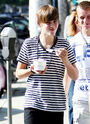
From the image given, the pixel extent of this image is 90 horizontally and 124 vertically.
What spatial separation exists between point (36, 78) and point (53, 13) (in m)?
0.51

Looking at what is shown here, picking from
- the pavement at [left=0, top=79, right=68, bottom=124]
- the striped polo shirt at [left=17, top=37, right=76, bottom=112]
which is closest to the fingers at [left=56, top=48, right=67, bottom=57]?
the striped polo shirt at [left=17, top=37, right=76, bottom=112]

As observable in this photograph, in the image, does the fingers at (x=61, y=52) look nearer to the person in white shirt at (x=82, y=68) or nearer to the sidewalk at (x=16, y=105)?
the person in white shirt at (x=82, y=68)

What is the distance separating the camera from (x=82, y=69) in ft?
12.5

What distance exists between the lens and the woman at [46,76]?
338 cm

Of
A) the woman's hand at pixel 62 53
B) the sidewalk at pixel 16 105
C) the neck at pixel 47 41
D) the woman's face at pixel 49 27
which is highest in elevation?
the woman's face at pixel 49 27

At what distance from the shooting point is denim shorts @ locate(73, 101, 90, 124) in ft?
12.4

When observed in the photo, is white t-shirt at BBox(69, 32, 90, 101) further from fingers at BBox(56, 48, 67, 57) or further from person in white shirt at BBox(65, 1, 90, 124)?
fingers at BBox(56, 48, 67, 57)

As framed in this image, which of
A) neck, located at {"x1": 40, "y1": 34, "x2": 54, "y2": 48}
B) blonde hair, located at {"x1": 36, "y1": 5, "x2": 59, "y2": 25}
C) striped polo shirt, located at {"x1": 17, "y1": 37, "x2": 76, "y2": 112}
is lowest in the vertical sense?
striped polo shirt, located at {"x1": 17, "y1": 37, "x2": 76, "y2": 112}

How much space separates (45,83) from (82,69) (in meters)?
0.54

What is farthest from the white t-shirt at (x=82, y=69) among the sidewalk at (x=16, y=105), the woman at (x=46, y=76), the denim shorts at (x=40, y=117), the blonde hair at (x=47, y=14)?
the sidewalk at (x=16, y=105)

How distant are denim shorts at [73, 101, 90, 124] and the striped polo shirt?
391 mm

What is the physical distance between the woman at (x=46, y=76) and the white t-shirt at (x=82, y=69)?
1.07 feet

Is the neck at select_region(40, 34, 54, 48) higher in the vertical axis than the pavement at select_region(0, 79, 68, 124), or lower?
higher

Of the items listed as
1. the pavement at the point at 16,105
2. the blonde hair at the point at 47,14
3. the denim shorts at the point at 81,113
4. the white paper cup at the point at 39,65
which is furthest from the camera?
the pavement at the point at 16,105
